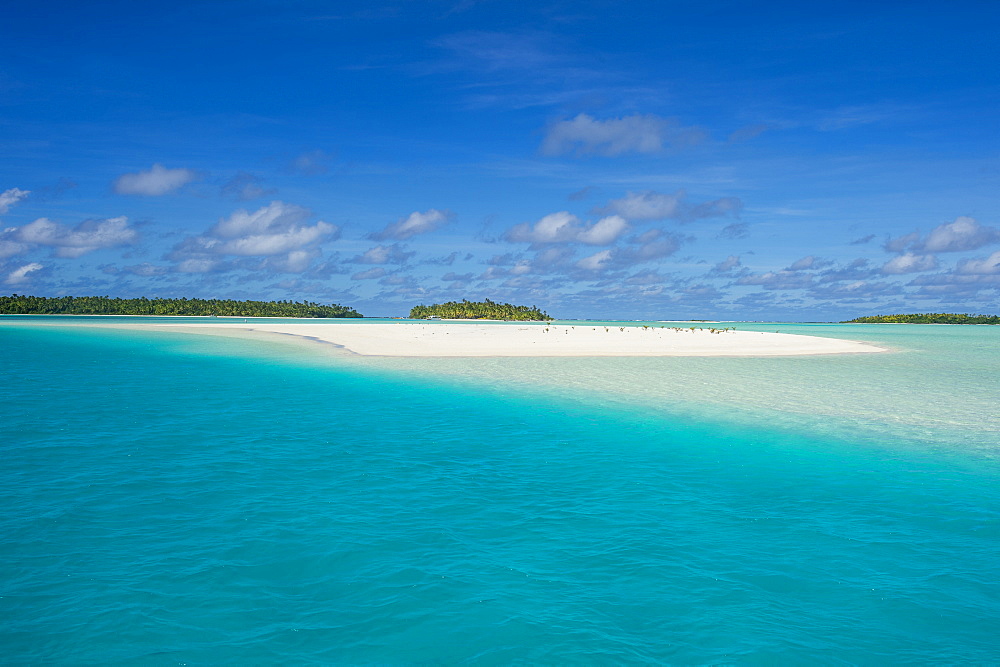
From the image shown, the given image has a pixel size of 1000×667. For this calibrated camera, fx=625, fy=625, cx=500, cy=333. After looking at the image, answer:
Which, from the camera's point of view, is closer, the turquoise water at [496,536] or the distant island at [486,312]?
the turquoise water at [496,536]

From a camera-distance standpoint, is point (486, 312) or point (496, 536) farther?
point (486, 312)

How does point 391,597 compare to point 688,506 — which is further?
point 688,506

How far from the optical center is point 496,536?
31.2 feet

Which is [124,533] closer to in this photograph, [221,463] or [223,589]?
[223,589]

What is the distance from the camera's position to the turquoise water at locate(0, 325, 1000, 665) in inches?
265

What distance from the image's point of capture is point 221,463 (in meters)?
13.7

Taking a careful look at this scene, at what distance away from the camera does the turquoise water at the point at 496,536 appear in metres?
6.73

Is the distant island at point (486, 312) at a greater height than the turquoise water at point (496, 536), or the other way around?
the distant island at point (486, 312)

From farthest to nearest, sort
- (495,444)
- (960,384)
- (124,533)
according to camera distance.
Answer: (960,384) < (495,444) < (124,533)

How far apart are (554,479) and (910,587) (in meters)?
6.31

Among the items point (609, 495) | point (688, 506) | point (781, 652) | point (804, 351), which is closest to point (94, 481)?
point (609, 495)

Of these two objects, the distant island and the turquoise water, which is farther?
the distant island

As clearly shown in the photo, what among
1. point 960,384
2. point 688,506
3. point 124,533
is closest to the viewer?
point 124,533

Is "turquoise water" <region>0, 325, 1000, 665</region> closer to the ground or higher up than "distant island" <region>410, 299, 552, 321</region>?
closer to the ground
